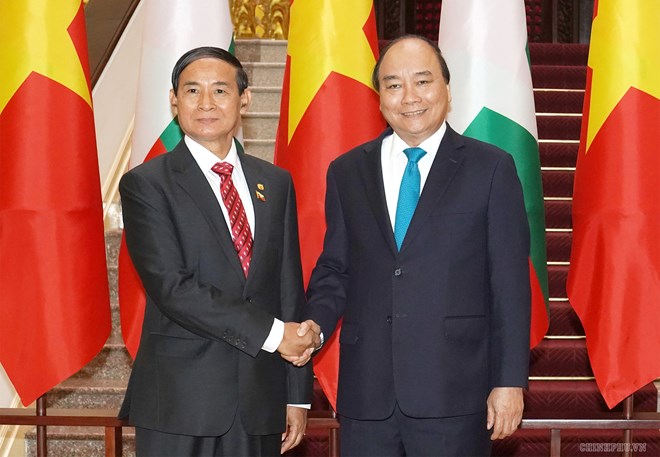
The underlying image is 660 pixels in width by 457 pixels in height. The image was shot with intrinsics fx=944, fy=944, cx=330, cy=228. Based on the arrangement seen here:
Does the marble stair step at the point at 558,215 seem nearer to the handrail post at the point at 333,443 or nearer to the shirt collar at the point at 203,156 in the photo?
the handrail post at the point at 333,443

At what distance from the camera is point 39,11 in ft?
9.64

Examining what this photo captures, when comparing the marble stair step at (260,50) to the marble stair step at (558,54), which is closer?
the marble stair step at (260,50)

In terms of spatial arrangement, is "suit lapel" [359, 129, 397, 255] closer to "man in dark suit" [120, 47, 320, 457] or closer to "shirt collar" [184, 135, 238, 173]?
"man in dark suit" [120, 47, 320, 457]

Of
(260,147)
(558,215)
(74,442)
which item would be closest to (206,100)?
(74,442)

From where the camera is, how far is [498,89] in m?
3.06

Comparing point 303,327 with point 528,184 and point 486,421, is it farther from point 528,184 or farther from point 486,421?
point 528,184

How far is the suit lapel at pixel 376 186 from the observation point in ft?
7.32

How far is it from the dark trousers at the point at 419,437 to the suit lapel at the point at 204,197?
18.7 inches

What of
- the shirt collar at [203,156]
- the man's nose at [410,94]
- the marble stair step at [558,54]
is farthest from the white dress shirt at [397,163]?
the marble stair step at [558,54]

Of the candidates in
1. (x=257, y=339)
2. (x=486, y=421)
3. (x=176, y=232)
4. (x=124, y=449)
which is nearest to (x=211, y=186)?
(x=176, y=232)

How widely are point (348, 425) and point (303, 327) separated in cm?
27

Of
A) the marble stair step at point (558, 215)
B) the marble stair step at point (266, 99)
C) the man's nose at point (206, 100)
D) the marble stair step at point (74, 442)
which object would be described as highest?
the marble stair step at point (266, 99)

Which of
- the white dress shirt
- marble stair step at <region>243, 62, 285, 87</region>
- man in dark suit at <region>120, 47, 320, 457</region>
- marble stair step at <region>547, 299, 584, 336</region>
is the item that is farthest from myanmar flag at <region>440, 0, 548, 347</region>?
marble stair step at <region>243, 62, 285, 87</region>

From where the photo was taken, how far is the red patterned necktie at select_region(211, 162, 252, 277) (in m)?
2.20
